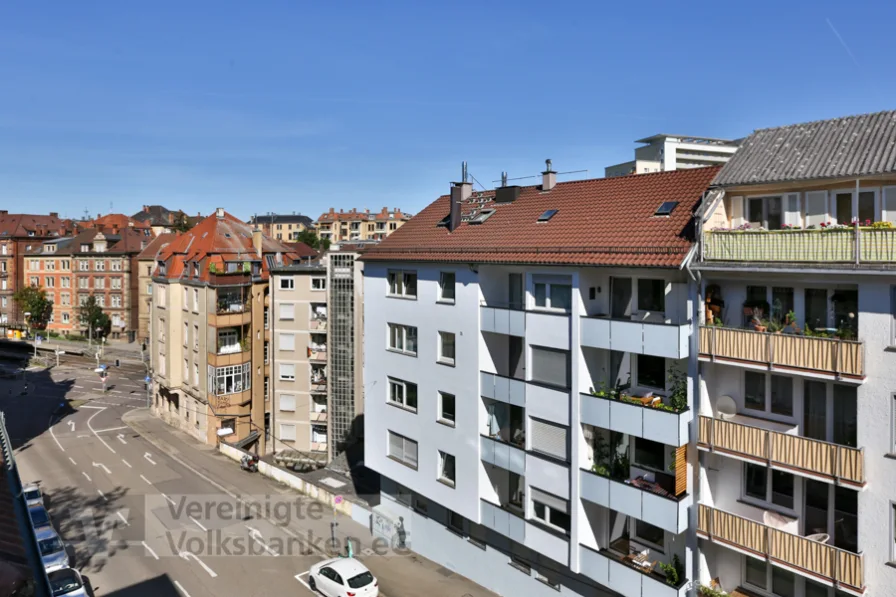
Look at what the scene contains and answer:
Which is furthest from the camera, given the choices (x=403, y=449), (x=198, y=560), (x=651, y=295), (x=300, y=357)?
(x=300, y=357)

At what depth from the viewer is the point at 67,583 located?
2117 centimetres


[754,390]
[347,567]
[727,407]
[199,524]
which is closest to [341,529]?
[347,567]

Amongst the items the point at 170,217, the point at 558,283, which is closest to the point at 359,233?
the point at 170,217

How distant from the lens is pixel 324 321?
41125 mm

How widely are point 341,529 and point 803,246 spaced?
936 inches

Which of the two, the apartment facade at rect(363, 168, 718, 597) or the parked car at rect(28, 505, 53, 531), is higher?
the apartment facade at rect(363, 168, 718, 597)

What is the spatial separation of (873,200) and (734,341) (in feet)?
14.1

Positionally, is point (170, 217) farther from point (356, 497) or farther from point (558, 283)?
point (558, 283)

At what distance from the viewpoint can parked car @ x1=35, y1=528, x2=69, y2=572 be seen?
75.6 ft

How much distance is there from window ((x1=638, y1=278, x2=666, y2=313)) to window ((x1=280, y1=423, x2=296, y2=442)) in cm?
3074

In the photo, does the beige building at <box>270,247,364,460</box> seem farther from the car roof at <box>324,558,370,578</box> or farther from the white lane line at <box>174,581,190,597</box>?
the car roof at <box>324,558,370,578</box>

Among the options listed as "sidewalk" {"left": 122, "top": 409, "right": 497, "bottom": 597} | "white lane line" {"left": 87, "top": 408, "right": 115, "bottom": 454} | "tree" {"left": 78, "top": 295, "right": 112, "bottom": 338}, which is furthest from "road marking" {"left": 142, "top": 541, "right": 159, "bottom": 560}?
"tree" {"left": 78, "top": 295, "right": 112, "bottom": 338}

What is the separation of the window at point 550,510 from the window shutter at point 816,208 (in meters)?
10.3

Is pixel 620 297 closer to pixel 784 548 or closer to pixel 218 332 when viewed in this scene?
pixel 784 548
